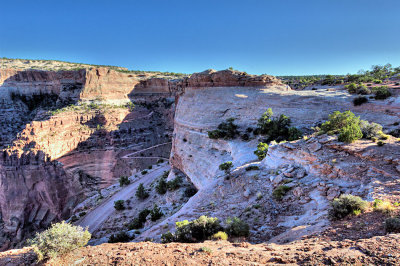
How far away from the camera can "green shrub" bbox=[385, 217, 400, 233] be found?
4902 mm

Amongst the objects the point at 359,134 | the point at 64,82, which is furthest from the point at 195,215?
the point at 64,82

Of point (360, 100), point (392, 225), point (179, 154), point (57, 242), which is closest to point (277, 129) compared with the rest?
point (360, 100)

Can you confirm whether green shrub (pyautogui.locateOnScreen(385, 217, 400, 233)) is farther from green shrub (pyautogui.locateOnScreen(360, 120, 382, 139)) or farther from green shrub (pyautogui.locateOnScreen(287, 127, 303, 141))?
green shrub (pyautogui.locateOnScreen(287, 127, 303, 141))

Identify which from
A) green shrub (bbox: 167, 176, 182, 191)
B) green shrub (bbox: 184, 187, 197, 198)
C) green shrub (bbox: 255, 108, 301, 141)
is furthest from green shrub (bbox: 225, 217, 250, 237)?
green shrub (bbox: 167, 176, 182, 191)

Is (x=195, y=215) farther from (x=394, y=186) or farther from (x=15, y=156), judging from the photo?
(x=15, y=156)

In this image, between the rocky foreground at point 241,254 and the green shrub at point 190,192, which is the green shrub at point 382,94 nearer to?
the rocky foreground at point 241,254

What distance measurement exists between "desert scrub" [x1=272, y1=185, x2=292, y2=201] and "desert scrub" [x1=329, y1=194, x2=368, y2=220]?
2635 millimetres

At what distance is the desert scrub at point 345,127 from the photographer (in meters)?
9.78

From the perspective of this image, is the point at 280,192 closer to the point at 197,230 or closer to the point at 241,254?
the point at 197,230

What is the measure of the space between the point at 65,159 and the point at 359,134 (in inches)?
1436

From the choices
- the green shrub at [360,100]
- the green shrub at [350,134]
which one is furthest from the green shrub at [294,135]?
the green shrub at [360,100]

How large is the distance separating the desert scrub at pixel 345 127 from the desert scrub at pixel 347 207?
181 inches

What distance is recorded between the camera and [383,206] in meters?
5.77

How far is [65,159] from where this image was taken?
3175 cm
